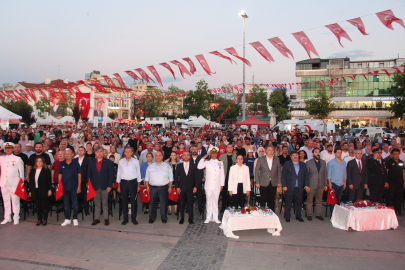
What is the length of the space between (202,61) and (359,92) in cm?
5852

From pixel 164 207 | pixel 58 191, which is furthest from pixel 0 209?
pixel 164 207

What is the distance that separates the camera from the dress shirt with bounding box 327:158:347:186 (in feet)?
21.6

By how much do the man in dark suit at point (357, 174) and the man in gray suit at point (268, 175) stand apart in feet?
6.03

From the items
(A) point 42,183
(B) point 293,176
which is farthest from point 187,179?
(A) point 42,183

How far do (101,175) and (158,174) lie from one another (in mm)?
1240

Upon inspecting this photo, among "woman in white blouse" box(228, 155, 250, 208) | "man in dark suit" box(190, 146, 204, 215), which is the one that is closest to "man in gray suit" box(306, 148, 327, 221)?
"woman in white blouse" box(228, 155, 250, 208)

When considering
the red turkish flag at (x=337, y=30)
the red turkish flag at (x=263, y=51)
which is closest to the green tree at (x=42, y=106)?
the red turkish flag at (x=263, y=51)

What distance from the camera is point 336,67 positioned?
60469 millimetres

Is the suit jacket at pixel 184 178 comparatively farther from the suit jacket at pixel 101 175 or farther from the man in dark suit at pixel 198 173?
the suit jacket at pixel 101 175

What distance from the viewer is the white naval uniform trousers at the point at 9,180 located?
6035 millimetres

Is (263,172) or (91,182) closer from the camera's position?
(91,182)

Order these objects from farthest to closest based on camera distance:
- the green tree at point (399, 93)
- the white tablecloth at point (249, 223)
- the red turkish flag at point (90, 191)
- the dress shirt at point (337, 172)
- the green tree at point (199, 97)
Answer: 1. the green tree at point (199, 97)
2. the green tree at point (399, 93)
3. the dress shirt at point (337, 172)
4. the red turkish flag at point (90, 191)
5. the white tablecloth at point (249, 223)

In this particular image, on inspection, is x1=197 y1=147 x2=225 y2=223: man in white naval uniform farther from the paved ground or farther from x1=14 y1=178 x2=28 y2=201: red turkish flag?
x1=14 y1=178 x2=28 y2=201: red turkish flag

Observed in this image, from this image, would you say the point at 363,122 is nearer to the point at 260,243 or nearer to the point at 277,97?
the point at 277,97
